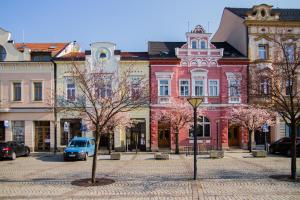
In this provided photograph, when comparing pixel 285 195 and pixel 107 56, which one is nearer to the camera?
pixel 285 195

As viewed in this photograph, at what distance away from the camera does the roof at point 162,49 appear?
3416cm

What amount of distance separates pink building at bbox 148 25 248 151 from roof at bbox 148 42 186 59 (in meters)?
0.10

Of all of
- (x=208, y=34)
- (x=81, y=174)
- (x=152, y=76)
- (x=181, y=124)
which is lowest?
(x=81, y=174)

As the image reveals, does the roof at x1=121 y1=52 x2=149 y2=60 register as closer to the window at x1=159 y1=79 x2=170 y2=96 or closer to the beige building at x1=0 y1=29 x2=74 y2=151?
the window at x1=159 y1=79 x2=170 y2=96

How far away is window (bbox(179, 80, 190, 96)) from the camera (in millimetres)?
34188

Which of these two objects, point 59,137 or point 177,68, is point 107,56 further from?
point 59,137

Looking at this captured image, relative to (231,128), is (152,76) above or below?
above

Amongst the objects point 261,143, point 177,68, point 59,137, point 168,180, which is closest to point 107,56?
point 177,68

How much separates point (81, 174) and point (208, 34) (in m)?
20.9

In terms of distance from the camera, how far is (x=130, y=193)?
13.1 metres

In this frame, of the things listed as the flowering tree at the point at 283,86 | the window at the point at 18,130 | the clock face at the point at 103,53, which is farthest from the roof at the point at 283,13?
the window at the point at 18,130

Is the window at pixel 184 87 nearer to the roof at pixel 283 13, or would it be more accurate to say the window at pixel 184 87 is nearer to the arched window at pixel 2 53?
the roof at pixel 283 13

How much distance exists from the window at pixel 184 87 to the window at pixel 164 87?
125 centimetres

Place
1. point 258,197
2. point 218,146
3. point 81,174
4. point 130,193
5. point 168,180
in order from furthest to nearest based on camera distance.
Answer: point 218,146
point 81,174
point 168,180
point 130,193
point 258,197
